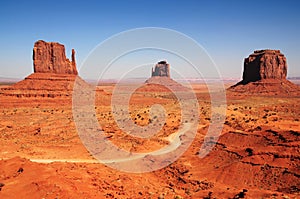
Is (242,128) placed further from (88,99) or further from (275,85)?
(275,85)

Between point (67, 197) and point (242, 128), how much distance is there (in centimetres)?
2627

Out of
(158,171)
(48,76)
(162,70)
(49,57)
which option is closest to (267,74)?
(49,57)

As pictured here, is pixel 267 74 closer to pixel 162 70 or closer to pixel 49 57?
pixel 49 57

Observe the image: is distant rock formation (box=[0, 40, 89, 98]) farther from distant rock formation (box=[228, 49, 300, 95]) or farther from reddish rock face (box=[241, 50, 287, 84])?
reddish rock face (box=[241, 50, 287, 84])

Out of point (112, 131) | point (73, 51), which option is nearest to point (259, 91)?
point (73, 51)

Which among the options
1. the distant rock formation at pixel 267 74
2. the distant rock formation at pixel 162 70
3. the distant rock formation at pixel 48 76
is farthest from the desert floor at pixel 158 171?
the distant rock formation at pixel 162 70

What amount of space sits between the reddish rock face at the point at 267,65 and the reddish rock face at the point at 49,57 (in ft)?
240

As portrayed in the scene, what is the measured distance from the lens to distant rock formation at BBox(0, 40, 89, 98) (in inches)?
2474

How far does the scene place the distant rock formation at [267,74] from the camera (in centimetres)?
9262

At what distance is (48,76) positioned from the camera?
7031cm

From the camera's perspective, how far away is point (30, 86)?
64312 millimetres

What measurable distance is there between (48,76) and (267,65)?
80.0 meters

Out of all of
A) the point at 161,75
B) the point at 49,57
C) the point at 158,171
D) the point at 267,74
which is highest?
the point at 161,75

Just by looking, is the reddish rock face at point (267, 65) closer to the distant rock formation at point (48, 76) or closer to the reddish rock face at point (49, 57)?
the distant rock formation at point (48, 76)
